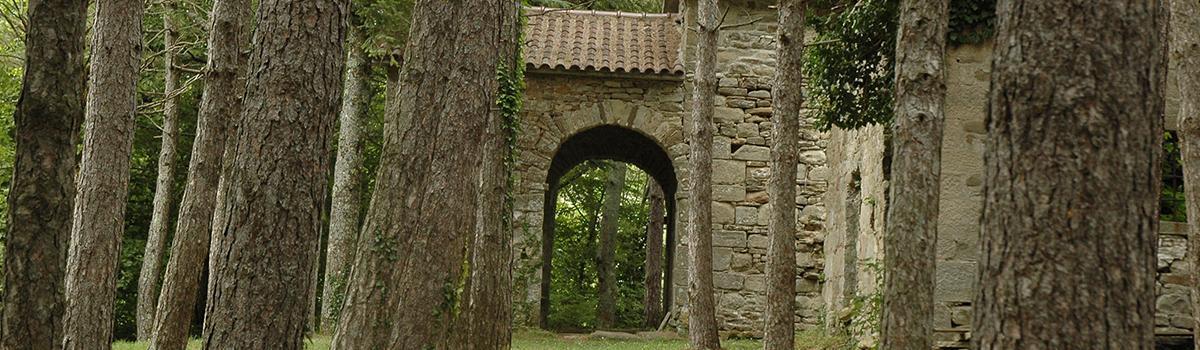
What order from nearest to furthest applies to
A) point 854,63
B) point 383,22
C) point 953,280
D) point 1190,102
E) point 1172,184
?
point 1190,102 → point 953,280 → point 1172,184 → point 854,63 → point 383,22

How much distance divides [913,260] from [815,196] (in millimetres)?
7902

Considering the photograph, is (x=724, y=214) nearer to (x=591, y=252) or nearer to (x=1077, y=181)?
(x=1077, y=181)

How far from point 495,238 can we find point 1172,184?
5814 millimetres

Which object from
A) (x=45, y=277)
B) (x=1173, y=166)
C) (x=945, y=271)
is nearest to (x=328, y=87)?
(x=45, y=277)

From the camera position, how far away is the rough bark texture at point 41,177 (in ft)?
11.3

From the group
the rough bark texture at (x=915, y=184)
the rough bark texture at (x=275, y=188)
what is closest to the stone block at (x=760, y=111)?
the rough bark texture at (x=915, y=184)

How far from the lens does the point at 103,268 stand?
6.75 meters

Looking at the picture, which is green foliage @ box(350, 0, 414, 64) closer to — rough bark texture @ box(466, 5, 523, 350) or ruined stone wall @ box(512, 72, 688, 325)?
ruined stone wall @ box(512, 72, 688, 325)

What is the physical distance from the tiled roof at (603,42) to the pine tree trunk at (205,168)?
21.9ft

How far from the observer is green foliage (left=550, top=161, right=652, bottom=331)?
86.6ft

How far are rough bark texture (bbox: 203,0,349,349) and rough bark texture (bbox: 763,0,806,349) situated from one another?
4914mm

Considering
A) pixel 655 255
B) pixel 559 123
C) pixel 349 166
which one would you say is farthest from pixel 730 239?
pixel 655 255

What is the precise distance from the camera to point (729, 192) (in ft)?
46.0

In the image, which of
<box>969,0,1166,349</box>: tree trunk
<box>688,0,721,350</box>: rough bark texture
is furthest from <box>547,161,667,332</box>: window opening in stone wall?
<box>969,0,1166,349</box>: tree trunk
